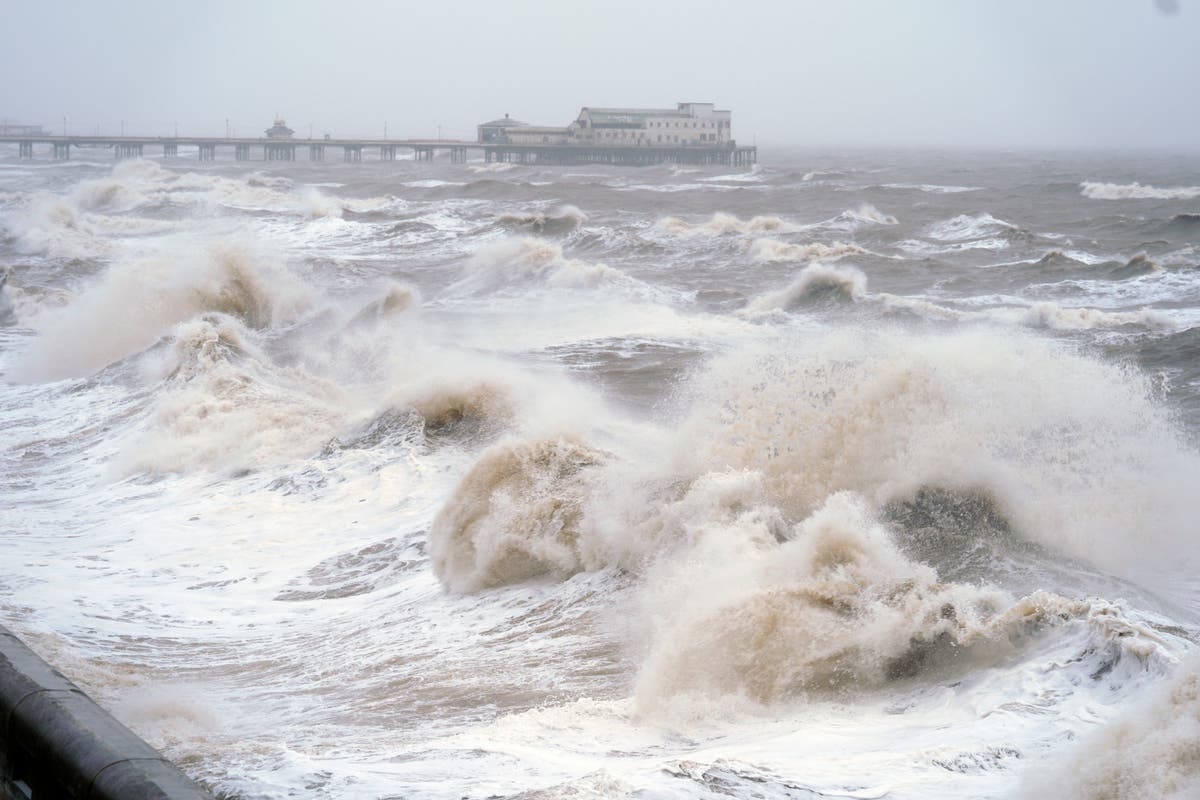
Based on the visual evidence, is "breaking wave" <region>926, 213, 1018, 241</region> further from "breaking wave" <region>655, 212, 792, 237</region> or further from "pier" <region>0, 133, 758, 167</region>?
"pier" <region>0, 133, 758, 167</region>

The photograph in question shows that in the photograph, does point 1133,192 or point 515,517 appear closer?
point 515,517

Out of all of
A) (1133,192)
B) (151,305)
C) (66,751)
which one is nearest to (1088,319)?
(151,305)

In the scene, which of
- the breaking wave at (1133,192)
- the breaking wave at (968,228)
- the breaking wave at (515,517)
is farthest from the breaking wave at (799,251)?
the breaking wave at (1133,192)

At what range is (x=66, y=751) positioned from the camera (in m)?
4.07

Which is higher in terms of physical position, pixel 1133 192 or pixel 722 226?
pixel 1133 192

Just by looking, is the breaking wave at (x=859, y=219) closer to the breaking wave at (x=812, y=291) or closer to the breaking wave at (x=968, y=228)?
the breaking wave at (x=968, y=228)

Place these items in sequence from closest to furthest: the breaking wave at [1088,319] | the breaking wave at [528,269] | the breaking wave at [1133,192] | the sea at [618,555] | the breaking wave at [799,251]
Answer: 1. the sea at [618,555]
2. the breaking wave at [1088,319]
3. the breaking wave at [528,269]
4. the breaking wave at [799,251]
5. the breaking wave at [1133,192]

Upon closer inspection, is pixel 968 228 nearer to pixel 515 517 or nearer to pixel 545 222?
pixel 545 222

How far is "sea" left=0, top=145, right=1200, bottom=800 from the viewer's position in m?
4.88

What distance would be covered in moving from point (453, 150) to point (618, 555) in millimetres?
88337

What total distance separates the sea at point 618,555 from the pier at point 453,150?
2540 inches

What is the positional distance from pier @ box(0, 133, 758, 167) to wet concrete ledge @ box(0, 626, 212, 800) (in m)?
78.6

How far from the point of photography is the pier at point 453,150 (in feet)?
268

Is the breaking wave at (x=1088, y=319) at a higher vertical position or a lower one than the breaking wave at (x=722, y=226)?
lower
